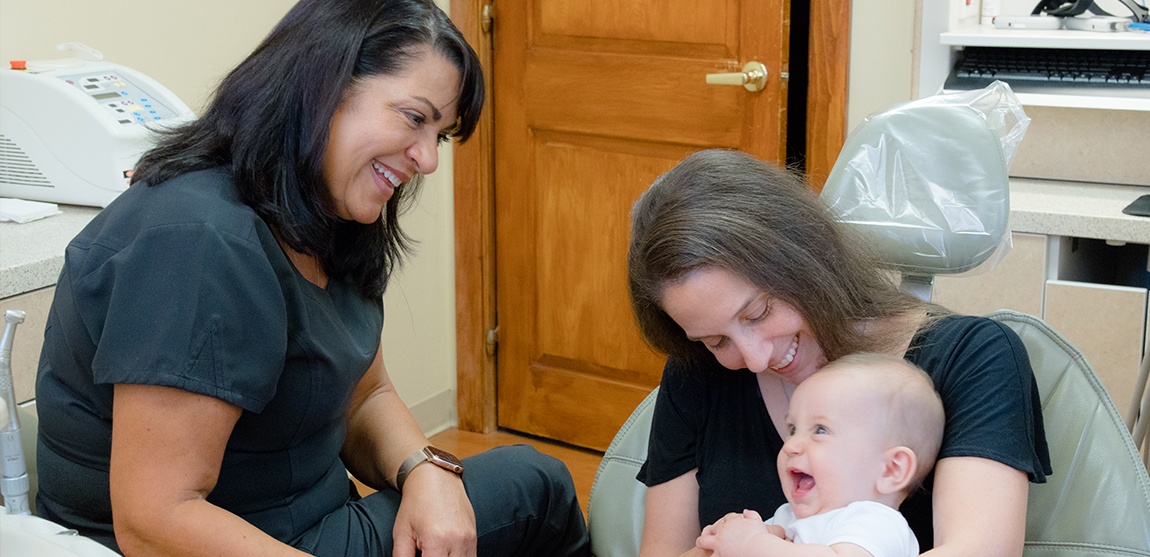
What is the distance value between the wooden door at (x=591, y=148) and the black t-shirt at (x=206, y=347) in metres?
1.56

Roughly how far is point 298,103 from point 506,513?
678 millimetres

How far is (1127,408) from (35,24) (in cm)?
231

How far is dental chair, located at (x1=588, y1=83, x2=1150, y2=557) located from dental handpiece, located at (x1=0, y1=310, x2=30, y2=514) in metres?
0.72

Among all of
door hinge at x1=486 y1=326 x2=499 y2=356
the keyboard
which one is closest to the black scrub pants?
the keyboard

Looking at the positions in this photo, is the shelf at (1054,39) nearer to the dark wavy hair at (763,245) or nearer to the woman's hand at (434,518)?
the dark wavy hair at (763,245)

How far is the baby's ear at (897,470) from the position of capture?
1211mm

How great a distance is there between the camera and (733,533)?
1.26 meters

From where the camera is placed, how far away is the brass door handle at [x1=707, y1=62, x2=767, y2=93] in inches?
112

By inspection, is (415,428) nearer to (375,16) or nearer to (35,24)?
(375,16)

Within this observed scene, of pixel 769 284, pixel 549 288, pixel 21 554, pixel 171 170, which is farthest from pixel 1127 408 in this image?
pixel 21 554

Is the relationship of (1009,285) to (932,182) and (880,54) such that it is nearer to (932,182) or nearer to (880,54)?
(880,54)

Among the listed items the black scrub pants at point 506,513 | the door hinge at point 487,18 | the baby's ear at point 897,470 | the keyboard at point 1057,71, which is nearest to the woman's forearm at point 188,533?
the black scrub pants at point 506,513

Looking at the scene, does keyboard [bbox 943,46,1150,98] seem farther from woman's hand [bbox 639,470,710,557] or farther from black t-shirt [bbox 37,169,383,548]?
black t-shirt [bbox 37,169,383,548]

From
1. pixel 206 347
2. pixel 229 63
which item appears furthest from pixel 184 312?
pixel 229 63
